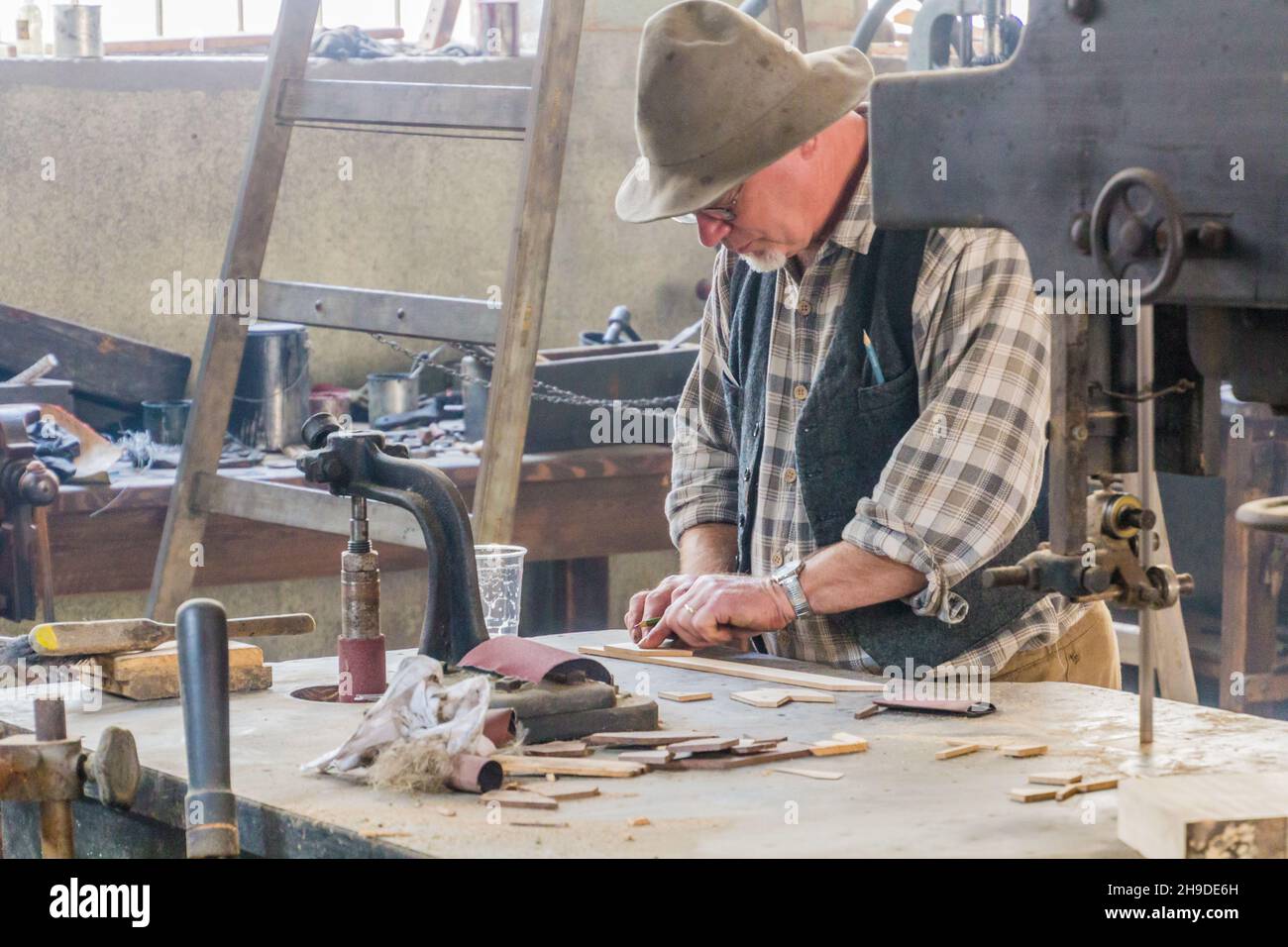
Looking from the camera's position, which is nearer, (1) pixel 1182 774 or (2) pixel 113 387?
(1) pixel 1182 774

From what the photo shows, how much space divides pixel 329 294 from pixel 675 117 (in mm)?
1501

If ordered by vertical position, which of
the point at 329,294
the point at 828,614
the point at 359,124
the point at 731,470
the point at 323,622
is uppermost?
the point at 359,124

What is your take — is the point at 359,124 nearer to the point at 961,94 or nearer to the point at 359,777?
the point at 359,777

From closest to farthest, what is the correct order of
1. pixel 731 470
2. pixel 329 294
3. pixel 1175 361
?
pixel 1175 361 < pixel 731 470 < pixel 329 294

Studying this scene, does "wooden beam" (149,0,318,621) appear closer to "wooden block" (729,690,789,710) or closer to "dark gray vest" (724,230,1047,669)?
"dark gray vest" (724,230,1047,669)

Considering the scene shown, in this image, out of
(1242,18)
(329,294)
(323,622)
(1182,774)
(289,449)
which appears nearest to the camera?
(1242,18)

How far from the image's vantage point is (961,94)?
151 centimetres

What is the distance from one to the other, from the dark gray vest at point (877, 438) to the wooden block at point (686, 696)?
1.28ft

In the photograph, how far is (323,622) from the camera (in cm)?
512

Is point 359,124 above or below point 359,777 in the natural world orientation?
above

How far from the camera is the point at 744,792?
1.83 metres

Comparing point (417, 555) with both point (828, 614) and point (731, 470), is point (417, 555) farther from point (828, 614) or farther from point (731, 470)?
point (828, 614)

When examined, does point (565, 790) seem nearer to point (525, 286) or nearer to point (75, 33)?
point (525, 286)
